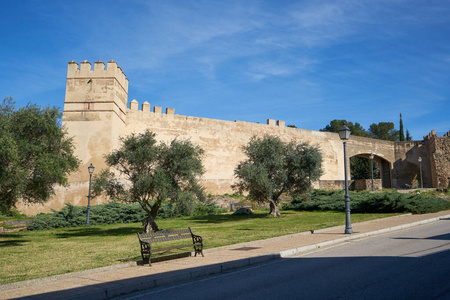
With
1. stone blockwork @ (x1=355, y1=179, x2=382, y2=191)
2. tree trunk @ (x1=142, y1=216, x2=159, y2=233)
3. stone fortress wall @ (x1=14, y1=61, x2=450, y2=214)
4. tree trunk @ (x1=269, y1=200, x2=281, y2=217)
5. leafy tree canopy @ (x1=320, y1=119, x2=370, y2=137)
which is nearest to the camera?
tree trunk @ (x1=142, y1=216, x2=159, y2=233)

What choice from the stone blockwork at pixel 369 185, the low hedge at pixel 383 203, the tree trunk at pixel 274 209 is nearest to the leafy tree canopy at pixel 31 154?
the tree trunk at pixel 274 209

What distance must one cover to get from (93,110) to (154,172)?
17.0 m

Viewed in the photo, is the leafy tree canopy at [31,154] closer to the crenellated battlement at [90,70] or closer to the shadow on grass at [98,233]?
the shadow on grass at [98,233]

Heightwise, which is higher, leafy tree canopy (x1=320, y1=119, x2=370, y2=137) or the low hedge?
leafy tree canopy (x1=320, y1=119, x2=370, y2=137)

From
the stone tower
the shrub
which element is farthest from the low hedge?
the stone tower

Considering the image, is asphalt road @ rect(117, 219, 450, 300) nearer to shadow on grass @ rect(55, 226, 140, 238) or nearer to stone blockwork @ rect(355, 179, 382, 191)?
shadow on grass @ rect(55, 226, 140, 238)

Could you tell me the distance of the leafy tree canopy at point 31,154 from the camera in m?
12.7

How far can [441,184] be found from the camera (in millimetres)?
41000

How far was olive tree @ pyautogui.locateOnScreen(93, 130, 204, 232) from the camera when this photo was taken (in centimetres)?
1623

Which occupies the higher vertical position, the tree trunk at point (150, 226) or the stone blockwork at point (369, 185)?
the stone blockwork at point (369, 185)

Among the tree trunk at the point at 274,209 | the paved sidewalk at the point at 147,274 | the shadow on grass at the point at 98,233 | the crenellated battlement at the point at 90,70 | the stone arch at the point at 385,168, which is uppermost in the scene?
the crenellated battlement at the point at 90,70

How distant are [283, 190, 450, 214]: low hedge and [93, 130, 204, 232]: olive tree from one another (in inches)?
412

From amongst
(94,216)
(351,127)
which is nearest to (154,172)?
(94,216)

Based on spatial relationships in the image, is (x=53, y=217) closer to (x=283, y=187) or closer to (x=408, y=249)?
(x=283, y=187)
